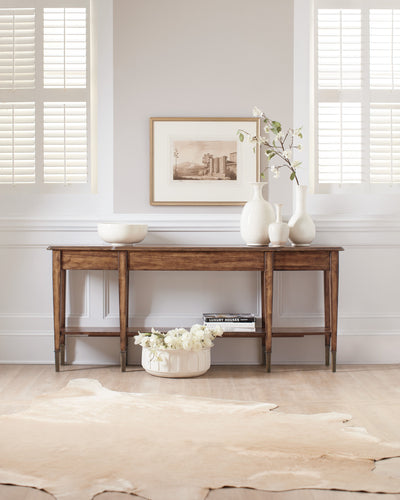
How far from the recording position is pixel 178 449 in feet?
8.79

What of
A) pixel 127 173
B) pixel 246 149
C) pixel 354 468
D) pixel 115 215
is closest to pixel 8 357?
pixel 115 215

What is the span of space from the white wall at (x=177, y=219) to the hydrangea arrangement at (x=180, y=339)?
46 cm

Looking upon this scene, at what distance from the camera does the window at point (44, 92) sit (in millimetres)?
4555

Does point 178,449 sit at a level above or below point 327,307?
below

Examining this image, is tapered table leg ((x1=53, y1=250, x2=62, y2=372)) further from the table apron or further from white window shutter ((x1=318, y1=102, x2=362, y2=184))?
white window shutter ((x1=318, y1=102, x2=362, y2=184))

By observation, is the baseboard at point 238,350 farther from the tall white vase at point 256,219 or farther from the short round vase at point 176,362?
the tall white vase at point 256,219

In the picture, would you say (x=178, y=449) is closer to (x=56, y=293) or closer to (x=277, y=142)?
(x=56, y=293)

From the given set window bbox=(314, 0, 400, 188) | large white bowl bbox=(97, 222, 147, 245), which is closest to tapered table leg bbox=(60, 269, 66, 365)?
large white bowl bbox=(97, 222, 147, 245)

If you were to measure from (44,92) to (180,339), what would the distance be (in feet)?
6.78

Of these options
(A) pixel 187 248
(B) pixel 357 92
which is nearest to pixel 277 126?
(B) pixel 357 92

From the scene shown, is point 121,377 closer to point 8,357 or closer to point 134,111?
point 8,357

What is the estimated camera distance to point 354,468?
2.49m

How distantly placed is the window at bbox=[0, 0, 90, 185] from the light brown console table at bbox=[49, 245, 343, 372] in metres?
0.73

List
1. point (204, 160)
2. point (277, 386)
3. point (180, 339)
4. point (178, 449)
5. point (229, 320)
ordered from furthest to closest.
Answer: point (204, 160) → point (229, 320) → point (180, 339) → point (277, 386) → point (178, 449)
